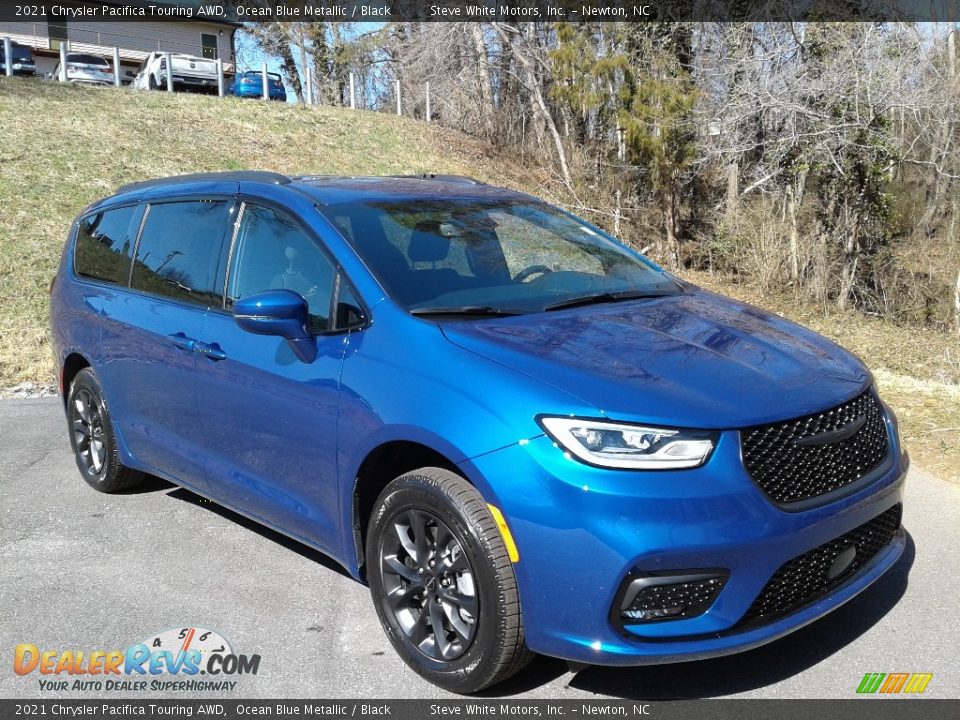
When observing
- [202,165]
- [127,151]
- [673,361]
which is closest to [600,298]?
[673,361]

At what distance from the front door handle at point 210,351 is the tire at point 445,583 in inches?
45.4

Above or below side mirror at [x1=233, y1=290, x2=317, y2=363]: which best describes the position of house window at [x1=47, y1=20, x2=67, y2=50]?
→ above

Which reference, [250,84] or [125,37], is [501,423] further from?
[125,37]

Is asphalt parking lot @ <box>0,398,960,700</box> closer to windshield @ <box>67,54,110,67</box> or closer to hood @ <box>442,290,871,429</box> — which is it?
hood @ <box>442,290,871,429</box>

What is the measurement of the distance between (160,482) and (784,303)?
1021cm

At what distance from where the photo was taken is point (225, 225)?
14.6 ft

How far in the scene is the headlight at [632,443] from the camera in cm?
287

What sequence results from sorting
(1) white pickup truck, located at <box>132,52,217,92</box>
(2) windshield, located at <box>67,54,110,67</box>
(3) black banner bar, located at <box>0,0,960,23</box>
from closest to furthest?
(3) black banner bar, located at <box>0,0,960,23</box> < (2) windshield, located at <box>67,54,110,67</box> < (1) white pickup truck, located at <box>132,52,217,92</box>

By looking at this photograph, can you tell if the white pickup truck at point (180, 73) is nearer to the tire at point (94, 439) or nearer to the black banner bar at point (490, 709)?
the tire at point (94, 439)

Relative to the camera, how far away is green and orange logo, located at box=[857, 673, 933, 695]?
10.6 feet

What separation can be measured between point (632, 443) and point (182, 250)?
9.22 feet

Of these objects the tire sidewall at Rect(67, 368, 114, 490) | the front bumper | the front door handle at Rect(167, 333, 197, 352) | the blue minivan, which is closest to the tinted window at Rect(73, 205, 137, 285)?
the blue minivan

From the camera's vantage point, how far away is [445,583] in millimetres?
3254

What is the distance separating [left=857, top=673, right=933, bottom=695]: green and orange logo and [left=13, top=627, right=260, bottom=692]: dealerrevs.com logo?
7.23 ft
